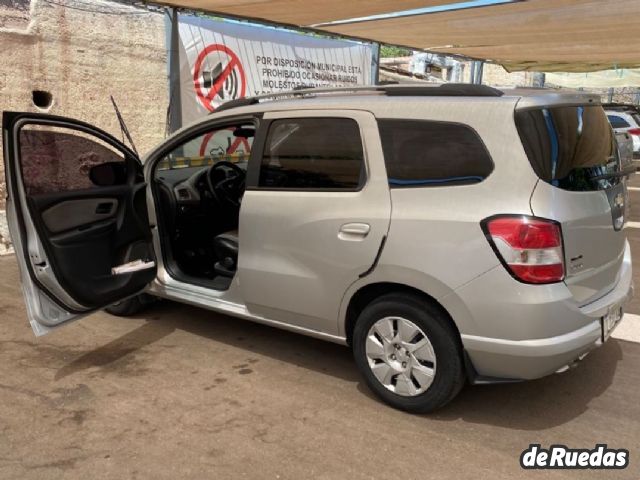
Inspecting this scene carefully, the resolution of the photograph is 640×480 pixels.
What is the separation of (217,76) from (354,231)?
18.4ft

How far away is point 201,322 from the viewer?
14.8 feet

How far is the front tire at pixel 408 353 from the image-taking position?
2885mm

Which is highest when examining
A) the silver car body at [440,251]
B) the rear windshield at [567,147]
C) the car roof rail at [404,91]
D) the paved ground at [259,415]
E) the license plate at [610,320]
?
the car roof rail at [404,91]

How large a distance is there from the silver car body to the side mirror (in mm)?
529

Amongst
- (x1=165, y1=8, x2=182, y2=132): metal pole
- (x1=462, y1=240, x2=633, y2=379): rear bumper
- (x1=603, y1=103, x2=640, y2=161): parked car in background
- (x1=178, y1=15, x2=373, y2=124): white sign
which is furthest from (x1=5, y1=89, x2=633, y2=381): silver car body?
(x1=603, y1=103, x2=640, y2=161): parked car in background

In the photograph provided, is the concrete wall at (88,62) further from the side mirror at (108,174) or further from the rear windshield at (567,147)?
the rear windshield at (567,147)

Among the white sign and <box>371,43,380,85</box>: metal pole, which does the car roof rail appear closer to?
the white sign

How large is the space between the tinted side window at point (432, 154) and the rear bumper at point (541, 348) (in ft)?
2.45

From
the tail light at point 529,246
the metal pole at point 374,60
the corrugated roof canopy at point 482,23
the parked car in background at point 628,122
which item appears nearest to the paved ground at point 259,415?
the tail light at point 529,246

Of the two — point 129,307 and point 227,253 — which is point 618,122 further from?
point 129,307

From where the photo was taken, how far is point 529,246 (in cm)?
262

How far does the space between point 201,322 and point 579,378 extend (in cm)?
273

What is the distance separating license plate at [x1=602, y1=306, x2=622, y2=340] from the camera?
2.96 metres

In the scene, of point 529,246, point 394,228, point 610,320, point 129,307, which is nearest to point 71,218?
point 129,307
